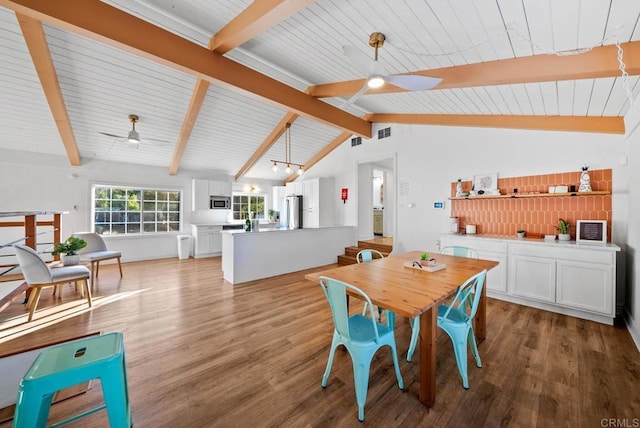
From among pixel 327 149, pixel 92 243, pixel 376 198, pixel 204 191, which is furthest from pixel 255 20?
pixel 376 198

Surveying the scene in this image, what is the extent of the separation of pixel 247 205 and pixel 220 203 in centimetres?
112

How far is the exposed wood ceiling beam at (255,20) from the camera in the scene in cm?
211

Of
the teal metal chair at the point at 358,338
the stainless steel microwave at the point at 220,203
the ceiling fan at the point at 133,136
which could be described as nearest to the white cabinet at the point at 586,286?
the teal metal chair at the point at 358,338

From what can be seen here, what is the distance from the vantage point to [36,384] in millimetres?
1060

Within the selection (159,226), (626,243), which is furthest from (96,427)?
(159,226)

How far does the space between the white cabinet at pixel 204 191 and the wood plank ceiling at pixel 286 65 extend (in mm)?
1490

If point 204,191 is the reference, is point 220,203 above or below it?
below

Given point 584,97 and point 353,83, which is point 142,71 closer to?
point 353,83

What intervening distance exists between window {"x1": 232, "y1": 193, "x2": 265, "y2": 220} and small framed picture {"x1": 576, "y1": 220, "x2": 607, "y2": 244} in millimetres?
7601

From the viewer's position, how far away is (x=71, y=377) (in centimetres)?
113

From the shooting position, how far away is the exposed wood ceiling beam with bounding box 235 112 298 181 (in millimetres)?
5344

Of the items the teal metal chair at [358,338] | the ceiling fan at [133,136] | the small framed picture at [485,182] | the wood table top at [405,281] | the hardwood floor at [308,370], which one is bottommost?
the hardwood floor at [308,370]

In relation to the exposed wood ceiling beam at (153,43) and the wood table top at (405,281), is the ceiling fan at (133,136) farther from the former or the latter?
the wood table top at (405,281)

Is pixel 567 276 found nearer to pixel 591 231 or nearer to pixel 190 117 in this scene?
pixel 591 231
